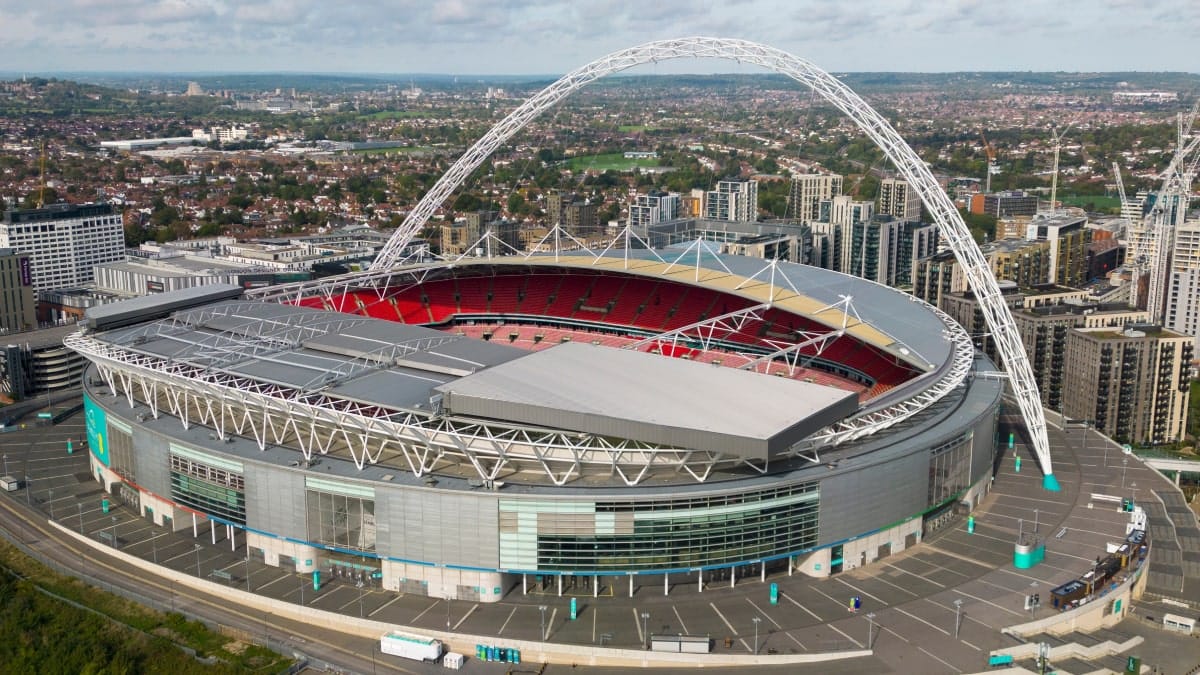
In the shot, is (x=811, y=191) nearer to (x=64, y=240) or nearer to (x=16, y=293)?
(x=64, y=240)

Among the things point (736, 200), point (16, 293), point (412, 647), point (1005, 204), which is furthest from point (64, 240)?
point (1005, 204)

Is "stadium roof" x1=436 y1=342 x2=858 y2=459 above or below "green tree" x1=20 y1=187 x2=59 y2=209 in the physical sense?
below

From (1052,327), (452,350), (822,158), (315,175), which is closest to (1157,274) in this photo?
(1052,327)

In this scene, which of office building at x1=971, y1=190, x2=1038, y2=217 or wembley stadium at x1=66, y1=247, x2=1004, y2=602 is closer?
wembley stadium at x1=66, y1=247, x2=1004, y2=602

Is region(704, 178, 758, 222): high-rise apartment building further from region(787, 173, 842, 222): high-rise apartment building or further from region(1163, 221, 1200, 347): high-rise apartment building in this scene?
region(1163, 221, 1200, 347): high-rise apartment building

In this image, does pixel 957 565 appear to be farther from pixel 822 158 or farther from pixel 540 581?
pixel 822 158

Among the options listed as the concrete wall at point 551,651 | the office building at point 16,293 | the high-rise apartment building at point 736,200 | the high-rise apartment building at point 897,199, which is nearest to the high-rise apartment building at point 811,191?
the high-rise apartment building at point 897,199

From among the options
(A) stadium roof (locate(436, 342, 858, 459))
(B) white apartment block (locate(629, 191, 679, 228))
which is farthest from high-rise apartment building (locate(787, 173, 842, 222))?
(A) stadium roof (locate(436, 342, 858, 459))
